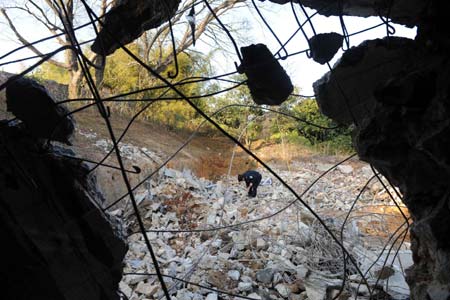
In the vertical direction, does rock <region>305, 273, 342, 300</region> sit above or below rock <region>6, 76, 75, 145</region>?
below

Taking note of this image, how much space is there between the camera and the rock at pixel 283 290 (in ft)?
7.25

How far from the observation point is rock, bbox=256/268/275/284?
237cm

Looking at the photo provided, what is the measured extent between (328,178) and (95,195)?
5407 millimetres

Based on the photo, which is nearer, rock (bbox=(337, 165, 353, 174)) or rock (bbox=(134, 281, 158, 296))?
rock (bbox=(134, 281, 158, 296))

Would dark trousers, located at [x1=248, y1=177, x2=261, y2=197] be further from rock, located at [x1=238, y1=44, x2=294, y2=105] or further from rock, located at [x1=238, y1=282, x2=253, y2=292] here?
rock, located at [x1=238, y1=44, x2=294, y2=105]

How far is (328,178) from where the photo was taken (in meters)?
5.96

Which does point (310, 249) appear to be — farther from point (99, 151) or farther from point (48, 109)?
point (99, 151)

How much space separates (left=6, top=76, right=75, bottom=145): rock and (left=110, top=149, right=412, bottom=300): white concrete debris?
3.84 ft

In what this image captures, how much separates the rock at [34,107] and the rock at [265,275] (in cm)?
186

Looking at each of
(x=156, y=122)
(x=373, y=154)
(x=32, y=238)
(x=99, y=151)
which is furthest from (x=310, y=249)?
(x=156, y=122)

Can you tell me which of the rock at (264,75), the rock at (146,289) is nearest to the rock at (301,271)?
the rock at (146,289)

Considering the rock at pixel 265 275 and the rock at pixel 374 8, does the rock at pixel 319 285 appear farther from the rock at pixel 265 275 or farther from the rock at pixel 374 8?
the rock at pixel 374 8

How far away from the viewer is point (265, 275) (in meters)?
2.41

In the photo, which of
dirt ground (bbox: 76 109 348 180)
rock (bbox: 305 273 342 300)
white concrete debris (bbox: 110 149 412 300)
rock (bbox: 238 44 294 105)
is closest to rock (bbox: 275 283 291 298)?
white concrete debris (bbox: 110 149 412 300)
